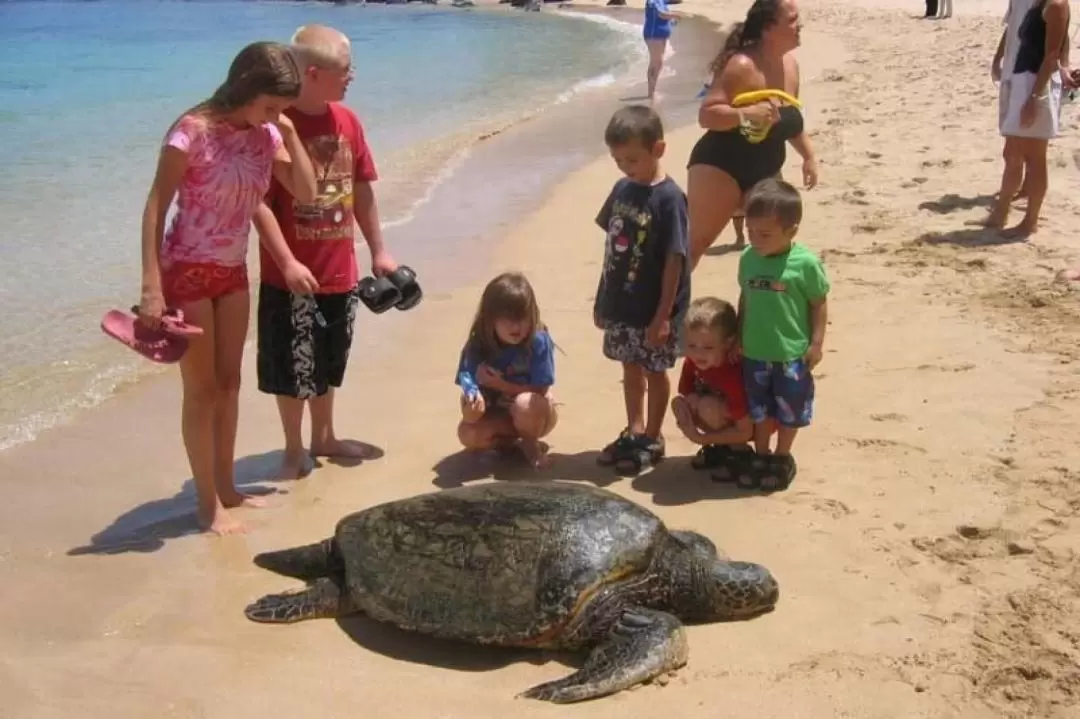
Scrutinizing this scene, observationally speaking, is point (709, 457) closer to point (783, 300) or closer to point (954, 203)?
point (783, 300)

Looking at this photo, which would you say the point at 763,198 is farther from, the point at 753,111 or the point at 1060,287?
the point at 1060,287

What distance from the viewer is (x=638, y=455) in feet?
16.0

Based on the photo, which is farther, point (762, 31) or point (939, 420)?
point (762, 31)

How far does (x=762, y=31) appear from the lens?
636 centimetres

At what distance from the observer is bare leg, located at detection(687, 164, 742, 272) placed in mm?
6570

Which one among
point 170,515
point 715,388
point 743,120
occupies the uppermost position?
point 743,120

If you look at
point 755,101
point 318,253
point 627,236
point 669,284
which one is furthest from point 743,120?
point 318,253

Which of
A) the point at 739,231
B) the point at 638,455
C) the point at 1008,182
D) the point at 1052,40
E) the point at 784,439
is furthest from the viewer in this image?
the point at 739,231

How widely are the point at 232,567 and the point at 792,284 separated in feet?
7.85

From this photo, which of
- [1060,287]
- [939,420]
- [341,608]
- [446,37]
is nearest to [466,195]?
[1060,287]

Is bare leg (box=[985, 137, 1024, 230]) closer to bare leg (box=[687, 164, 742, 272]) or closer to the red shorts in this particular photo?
bare leg (box=[687, 164, 742, 272])

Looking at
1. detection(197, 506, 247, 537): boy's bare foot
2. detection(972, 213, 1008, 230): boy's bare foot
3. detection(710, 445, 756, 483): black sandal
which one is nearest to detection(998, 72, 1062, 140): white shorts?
detection(972, 213, 1008, 230): boy's bare foot

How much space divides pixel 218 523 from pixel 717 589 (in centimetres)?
198

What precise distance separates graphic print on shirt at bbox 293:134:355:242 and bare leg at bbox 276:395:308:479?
71 centimetres
